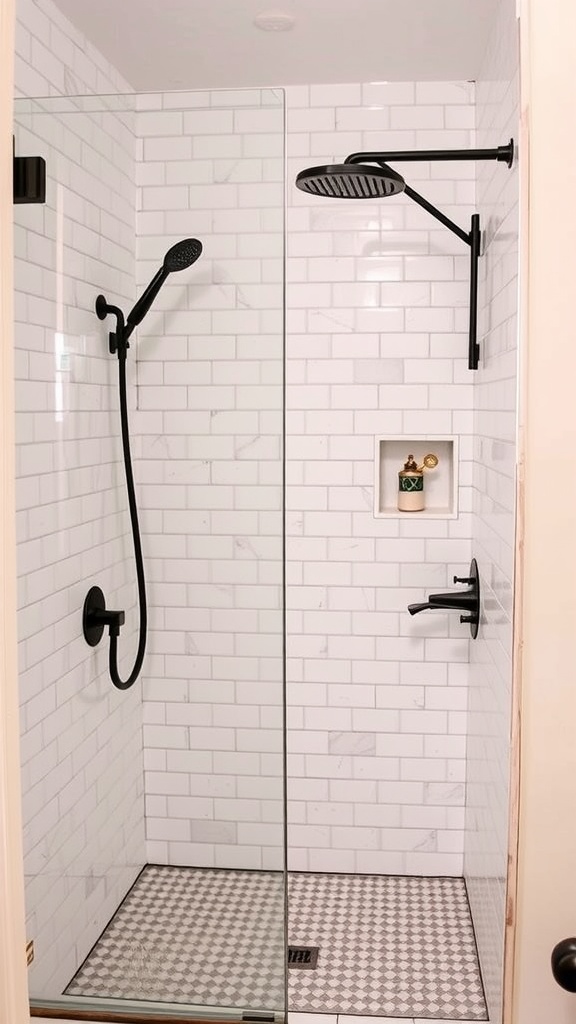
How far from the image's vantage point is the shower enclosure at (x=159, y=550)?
5.94 ft

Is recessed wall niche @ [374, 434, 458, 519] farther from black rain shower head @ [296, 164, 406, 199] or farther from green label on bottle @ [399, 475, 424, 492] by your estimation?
black rain shower head @ [296, 164, 406, 199]

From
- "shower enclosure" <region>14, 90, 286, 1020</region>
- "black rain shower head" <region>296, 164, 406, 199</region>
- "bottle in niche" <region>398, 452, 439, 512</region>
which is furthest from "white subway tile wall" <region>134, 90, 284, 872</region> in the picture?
"bottle in niche" <region>398, 452, 439, 512</region>

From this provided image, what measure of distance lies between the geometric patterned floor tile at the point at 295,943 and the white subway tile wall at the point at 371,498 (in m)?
0.23

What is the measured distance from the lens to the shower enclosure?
5.94ft

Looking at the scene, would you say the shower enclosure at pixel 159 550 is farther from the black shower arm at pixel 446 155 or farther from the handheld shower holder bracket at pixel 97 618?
the black shower arm at pixel 446 155

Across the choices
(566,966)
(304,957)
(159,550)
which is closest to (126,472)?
(159,550)

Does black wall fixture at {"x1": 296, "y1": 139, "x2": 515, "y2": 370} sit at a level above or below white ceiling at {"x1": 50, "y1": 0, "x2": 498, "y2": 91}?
below

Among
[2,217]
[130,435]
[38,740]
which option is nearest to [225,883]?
[38,740]

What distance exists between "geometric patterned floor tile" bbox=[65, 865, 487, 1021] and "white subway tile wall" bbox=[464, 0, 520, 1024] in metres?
0.12

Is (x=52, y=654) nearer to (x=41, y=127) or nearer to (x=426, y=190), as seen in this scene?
(x=41, y=127)

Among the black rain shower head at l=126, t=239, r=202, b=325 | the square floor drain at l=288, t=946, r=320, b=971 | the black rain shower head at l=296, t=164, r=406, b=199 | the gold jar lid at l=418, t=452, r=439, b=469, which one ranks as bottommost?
the square floor drain at l=288, t=946, r=320, b=971

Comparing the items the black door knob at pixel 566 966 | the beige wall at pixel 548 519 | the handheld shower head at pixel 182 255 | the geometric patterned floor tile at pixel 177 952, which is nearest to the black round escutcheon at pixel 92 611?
the geometric patterned floor tile at pixel 177 952

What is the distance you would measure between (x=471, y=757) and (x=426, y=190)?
174 cm

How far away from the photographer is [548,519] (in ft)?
4.59
